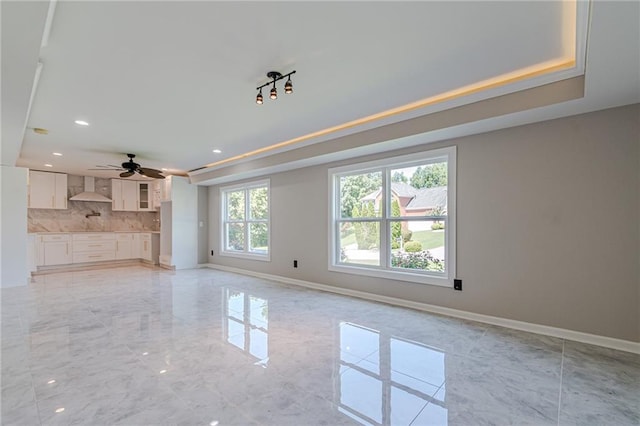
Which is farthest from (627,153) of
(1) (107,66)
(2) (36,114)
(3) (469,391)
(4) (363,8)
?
(2) (36,114)

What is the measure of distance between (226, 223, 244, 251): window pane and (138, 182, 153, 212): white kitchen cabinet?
3.25 meters

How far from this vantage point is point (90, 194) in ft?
27.0

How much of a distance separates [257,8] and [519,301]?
364 centimetres

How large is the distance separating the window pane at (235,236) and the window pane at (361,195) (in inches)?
122

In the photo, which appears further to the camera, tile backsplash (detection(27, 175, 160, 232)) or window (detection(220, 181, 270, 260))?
tile backsplash (detection(27, 175, 160, 232))

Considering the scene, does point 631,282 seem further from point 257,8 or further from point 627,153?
point 257,8

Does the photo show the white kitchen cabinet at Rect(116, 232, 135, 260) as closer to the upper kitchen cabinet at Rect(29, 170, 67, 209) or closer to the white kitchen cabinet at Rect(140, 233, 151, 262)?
the white kitchen cabinet at Rect(140, 233, 151, 262)

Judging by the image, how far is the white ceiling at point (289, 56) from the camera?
1.84m

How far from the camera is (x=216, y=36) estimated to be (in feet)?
6.90

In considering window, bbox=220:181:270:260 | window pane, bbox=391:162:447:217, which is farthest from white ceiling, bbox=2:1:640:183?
window, bbox=220:181:270:260

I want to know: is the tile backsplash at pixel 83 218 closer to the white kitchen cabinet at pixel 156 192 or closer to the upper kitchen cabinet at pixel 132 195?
the upper kitchen cabinet at pixel 132 195

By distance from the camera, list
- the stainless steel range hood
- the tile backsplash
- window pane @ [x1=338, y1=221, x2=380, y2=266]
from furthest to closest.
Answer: the stainless steel range hood → the tile backsplash → window pane @ [x1=338, y1=221, x2=380, y2=266]

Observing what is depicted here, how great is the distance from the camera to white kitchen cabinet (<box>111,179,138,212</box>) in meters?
8.59

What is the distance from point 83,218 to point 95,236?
0.95 m
